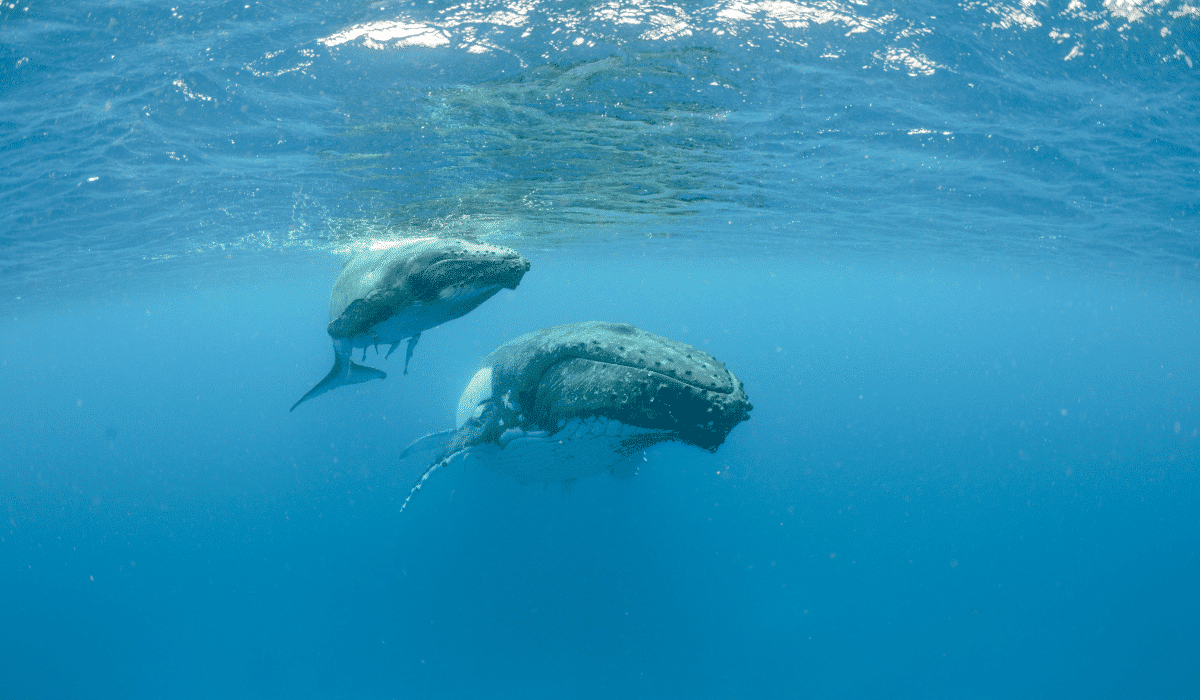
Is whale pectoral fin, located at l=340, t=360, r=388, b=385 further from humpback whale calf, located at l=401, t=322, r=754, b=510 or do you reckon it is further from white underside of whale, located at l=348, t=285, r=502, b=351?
humpback whale calf, located at l=401, t=322, r=754, b=510

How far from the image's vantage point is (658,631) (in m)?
12.6

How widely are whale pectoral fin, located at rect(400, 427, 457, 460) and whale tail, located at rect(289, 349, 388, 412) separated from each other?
1207 mm

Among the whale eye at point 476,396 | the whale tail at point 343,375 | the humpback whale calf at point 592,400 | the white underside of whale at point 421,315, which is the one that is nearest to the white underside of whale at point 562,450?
the humpback whale calf at point 592,400

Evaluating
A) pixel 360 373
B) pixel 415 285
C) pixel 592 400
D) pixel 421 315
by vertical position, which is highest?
pixel 415 285

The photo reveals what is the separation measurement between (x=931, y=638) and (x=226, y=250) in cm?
3239

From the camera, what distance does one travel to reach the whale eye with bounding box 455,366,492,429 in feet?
15.1

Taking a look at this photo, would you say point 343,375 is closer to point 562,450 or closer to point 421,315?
point 421,315

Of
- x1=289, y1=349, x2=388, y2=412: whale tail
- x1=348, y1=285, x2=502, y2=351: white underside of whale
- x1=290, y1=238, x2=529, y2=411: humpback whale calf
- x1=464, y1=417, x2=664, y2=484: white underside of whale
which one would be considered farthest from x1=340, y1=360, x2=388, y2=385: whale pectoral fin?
x1=464, y1=417, x2=664, y2=484: white underside of whale

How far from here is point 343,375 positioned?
6129 mm

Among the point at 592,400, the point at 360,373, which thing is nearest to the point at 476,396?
the point at 592,400

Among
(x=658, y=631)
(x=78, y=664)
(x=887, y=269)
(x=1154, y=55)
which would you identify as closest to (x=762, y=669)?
(x=658, y=631)

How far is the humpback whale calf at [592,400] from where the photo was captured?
310 cm

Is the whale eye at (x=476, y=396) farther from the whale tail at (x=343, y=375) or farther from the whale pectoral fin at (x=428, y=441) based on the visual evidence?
the whale tail at (x=343, y=375)

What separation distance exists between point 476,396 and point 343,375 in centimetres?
217
